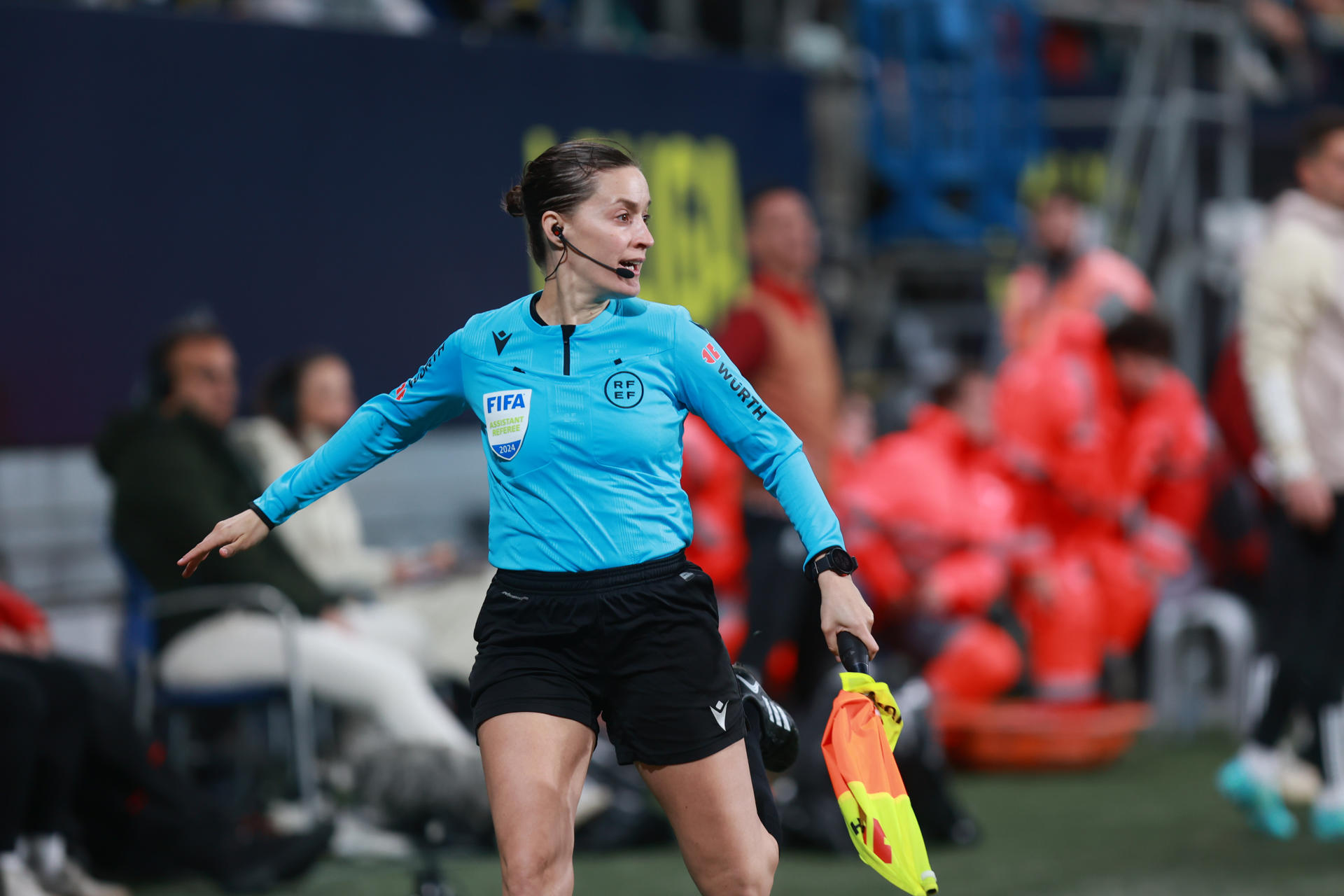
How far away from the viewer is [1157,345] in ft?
25.0

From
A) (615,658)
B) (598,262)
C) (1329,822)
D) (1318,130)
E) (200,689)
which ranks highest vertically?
(1318,130)

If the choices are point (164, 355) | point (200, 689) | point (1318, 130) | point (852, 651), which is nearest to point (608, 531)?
point (852, 651)

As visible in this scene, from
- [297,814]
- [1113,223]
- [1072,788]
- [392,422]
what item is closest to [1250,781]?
[1072,788]

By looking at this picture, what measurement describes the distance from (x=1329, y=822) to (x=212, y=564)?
3.63 meters

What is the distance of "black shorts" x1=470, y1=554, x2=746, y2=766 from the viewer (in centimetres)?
314

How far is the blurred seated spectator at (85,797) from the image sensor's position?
15.6ft

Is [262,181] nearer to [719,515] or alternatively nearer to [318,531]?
[318,531]

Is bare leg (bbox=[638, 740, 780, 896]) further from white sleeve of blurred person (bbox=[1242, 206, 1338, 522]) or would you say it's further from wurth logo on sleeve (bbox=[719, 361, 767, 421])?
white sleeve of blurred person (bbox=[1242, 206, 1338, 522])

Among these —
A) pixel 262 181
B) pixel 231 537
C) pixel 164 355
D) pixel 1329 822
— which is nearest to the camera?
pixel 231 537

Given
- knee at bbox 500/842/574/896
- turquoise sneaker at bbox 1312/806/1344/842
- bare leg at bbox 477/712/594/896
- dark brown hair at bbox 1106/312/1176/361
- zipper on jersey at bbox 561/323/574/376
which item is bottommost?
turquoise sneaker at bbox 1312/806/1344/842

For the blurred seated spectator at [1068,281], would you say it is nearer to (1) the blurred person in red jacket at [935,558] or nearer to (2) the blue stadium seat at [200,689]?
(1) the blurred person in red jacket at [935,558]

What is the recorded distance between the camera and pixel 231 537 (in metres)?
3.25

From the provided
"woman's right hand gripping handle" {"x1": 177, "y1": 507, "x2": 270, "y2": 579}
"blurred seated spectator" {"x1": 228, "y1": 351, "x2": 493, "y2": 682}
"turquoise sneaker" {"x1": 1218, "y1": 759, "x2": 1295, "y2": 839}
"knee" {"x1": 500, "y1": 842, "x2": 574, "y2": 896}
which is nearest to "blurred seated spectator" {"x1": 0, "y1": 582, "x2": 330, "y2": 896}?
→ "blurred seated spectator" {"x1": 228, "y1": 351, "x2": 493, "y2": 682}

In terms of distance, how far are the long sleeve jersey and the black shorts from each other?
0.05 metres
